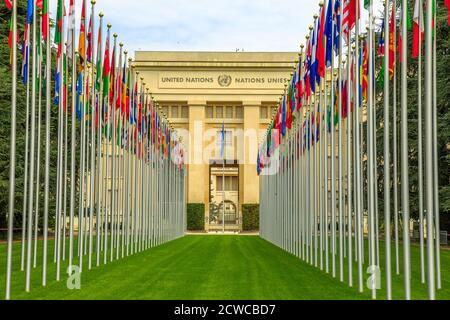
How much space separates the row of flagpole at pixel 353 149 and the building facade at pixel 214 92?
1399 inches

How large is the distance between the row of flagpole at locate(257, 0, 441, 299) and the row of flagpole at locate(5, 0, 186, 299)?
7.12 metres

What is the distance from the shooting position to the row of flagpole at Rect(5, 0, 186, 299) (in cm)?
1733

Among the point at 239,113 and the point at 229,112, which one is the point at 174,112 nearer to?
the point at 229,112

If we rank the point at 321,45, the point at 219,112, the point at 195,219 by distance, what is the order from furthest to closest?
the point at 219,112
the point at 195,219
the point at 321,45

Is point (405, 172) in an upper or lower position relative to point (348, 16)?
lower

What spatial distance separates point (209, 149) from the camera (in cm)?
8300

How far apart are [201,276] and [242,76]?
65.4 m

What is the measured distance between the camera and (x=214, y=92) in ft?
276

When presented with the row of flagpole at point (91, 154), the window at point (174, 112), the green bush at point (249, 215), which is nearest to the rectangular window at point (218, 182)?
the window at point (174, 112)

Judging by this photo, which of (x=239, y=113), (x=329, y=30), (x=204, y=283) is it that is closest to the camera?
(x=204, y=283)

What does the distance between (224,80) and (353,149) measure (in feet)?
218

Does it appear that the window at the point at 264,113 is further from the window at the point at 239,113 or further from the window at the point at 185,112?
the window at the point at 185,112

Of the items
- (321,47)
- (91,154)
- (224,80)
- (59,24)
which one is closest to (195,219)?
(224,80)

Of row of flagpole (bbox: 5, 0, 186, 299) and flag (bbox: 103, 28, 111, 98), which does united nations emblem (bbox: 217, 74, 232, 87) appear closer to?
row of flagpole (bbox: 5, 0, 186, 299)
